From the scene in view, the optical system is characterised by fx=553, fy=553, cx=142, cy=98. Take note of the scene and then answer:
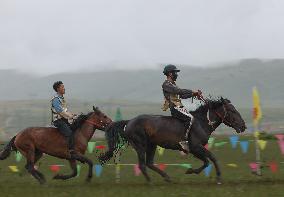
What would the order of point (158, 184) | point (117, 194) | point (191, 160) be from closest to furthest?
point (117, 194) → point (158, 184) → point (191, 160)

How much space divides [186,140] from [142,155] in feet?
4.39

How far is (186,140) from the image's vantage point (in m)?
15.8

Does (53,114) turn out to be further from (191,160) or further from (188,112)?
(191,160)

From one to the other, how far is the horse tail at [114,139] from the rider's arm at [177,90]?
65.9 inches

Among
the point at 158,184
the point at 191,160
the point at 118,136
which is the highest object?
the point at 118,136

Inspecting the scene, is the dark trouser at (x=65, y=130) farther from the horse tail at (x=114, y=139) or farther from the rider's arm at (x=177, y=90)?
the rider's arm at (x=177, y=90)

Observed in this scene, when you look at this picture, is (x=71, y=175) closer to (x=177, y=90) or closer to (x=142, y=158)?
(x=142, y=158)

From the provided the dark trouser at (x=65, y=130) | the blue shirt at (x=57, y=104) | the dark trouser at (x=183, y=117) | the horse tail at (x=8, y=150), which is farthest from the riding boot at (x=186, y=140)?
the horse tail at (x=8, y=150)

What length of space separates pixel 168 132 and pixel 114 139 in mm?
1854

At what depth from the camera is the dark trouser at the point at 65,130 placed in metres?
16.1

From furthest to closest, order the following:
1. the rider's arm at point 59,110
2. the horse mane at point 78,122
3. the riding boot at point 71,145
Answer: the horse mane at point 78,122 → the rider's arm at point 59,110 → the riding boot at point 71,145

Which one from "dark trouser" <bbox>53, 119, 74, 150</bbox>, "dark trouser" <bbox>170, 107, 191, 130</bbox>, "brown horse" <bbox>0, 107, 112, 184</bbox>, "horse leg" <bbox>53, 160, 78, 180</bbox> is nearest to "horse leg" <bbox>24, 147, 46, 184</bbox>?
"brown horse" <bbox>0, 107, 112, 184</bbox>

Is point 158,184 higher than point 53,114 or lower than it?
lower

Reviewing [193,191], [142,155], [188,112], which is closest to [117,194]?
[193,191]
